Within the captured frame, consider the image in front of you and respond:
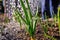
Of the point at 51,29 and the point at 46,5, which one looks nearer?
the point at 51,29

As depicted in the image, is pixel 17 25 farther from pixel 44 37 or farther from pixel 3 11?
pixel 3 11

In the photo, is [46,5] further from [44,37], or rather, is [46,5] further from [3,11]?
[44,37]

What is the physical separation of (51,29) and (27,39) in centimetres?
58

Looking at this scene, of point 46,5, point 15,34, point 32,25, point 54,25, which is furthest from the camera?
point 46,5

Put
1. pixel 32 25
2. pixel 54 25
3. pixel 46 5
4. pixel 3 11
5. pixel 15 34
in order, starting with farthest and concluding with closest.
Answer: pixel 3 11 → pixel 46 5 → pixel 54 25 → pixel 15 34 → pixel 32 25

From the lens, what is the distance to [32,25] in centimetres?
347

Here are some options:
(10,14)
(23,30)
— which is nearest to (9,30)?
(23,30)

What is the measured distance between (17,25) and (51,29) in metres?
0.72

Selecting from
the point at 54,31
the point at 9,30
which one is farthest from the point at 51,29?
the point at 9,30

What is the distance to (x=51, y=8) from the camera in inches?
218

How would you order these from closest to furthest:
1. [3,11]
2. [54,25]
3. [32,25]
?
[32,25]
[54,25]
[3,11]

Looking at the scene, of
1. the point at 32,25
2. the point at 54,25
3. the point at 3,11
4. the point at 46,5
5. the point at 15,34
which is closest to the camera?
the point at 32,25

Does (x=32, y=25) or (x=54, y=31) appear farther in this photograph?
(x=54, y=31)

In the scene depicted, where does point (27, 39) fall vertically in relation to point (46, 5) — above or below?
below
